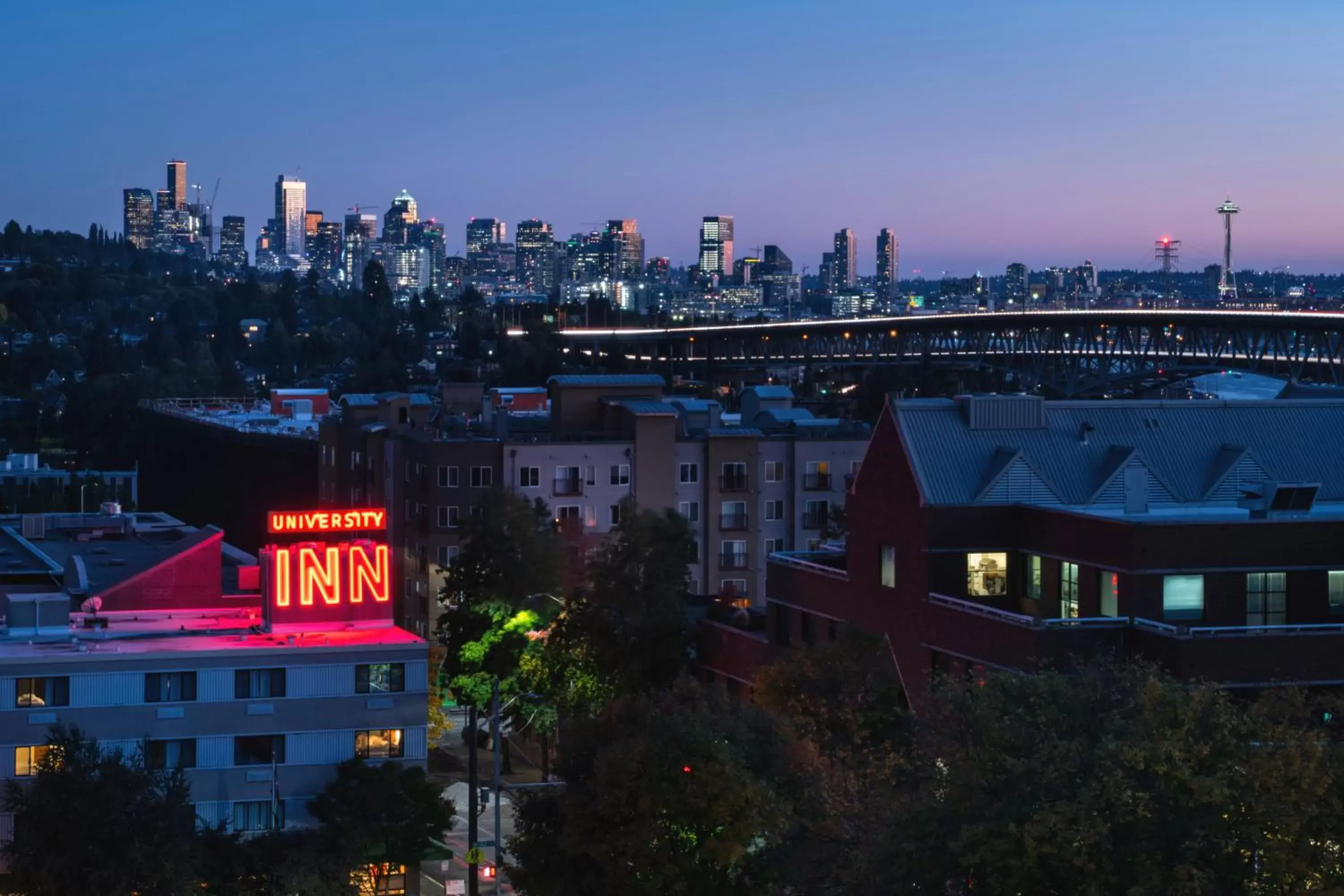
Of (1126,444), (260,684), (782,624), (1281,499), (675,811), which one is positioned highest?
(1126,444)

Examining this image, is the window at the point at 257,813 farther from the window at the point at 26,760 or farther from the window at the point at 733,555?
the window at the point at 733,555

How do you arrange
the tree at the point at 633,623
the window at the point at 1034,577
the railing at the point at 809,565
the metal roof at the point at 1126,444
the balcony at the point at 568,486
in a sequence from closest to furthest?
the window at the point at 1034,577, the metal roof at the point at 1126,444, the railing at the point at 809,565, the tree at the point at 633,623, the balcony at the point at 568,486

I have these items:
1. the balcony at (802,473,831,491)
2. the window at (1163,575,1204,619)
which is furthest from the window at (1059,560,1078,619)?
the balcony at (802,473,831,491)

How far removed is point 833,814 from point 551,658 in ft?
80.2

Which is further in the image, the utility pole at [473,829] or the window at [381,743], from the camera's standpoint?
the window at [381,743]

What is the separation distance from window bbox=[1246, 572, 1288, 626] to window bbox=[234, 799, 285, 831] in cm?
2206

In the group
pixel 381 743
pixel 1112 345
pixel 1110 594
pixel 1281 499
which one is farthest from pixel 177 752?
pixel 1112 345

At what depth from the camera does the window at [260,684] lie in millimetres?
49188

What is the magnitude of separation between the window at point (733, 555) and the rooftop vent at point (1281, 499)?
3613 cm

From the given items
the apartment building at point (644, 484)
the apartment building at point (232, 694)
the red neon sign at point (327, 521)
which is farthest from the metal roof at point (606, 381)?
the apartment building at point (232, 694)

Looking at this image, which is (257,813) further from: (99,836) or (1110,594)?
(1110,594)

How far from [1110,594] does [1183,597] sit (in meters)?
1.56

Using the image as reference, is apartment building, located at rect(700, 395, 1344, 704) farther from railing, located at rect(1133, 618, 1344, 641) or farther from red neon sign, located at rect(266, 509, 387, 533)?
red neon sign, located at rect(266, 509, 387, 533)

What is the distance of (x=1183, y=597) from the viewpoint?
151 feet
